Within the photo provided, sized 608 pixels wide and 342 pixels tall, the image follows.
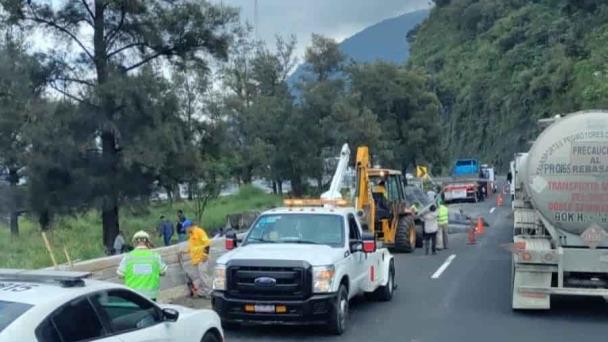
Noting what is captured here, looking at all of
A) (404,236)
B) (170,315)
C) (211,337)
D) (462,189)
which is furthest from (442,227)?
(462,189)

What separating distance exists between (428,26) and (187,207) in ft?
299

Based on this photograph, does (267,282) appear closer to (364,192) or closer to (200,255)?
(200,255)

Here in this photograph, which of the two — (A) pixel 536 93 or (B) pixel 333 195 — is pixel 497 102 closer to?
Answer: (A) pixel 536 93

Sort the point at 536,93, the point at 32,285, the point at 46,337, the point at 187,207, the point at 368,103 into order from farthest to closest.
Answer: the point at 536,93 → the point at 368,103 → the point at 187,207 → the point at 32,285 → the point at 46,337

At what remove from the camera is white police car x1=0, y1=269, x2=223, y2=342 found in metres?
6.27

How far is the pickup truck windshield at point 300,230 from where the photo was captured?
13336 millimetres

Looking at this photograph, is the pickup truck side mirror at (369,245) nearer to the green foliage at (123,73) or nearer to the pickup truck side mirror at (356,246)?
the pickup truck side mirror at (356,246)

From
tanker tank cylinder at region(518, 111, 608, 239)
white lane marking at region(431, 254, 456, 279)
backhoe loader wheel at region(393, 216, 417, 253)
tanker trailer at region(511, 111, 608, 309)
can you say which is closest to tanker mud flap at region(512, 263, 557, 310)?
tanker trailer at region(511, 111, 608, 309)

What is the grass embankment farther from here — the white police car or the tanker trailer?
the white police car

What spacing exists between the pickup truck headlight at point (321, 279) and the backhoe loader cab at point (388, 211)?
13.2 m

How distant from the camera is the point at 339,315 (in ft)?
40.3

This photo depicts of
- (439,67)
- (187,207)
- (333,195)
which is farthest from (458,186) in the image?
(439,67)

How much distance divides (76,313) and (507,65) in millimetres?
80360

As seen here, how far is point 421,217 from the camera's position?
90.4ft
